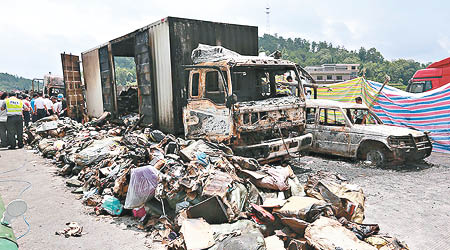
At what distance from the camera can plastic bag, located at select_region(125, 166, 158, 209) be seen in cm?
426

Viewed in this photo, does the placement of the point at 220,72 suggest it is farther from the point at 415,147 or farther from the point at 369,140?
the point at 415,147

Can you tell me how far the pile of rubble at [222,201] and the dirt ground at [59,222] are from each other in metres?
0.20

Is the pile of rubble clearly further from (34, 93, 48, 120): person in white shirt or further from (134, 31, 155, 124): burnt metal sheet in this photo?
(34, 93, 48, 120): person in white shirt

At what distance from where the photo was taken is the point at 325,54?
129875mm

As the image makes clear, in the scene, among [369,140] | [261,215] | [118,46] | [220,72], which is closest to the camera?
[261,215]

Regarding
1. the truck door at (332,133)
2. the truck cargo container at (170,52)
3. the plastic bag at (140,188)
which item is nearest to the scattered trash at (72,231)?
the plastic bag at (140,188)

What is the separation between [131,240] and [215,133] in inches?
104

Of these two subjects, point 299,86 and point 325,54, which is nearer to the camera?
point 299,86

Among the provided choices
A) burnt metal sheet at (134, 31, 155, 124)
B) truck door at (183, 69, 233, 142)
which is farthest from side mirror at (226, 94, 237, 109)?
burnt metal sheet at (134, 31, 155, 124)

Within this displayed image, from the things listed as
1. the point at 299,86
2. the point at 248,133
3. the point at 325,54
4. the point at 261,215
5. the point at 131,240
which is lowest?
the point at 131,240

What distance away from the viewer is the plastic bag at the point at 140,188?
14.0 feet

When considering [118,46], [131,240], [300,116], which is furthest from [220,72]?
[118,46]

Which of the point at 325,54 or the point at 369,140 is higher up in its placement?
the point at 325,54

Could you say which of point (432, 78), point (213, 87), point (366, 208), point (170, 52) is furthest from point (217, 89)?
point (432, 78)
